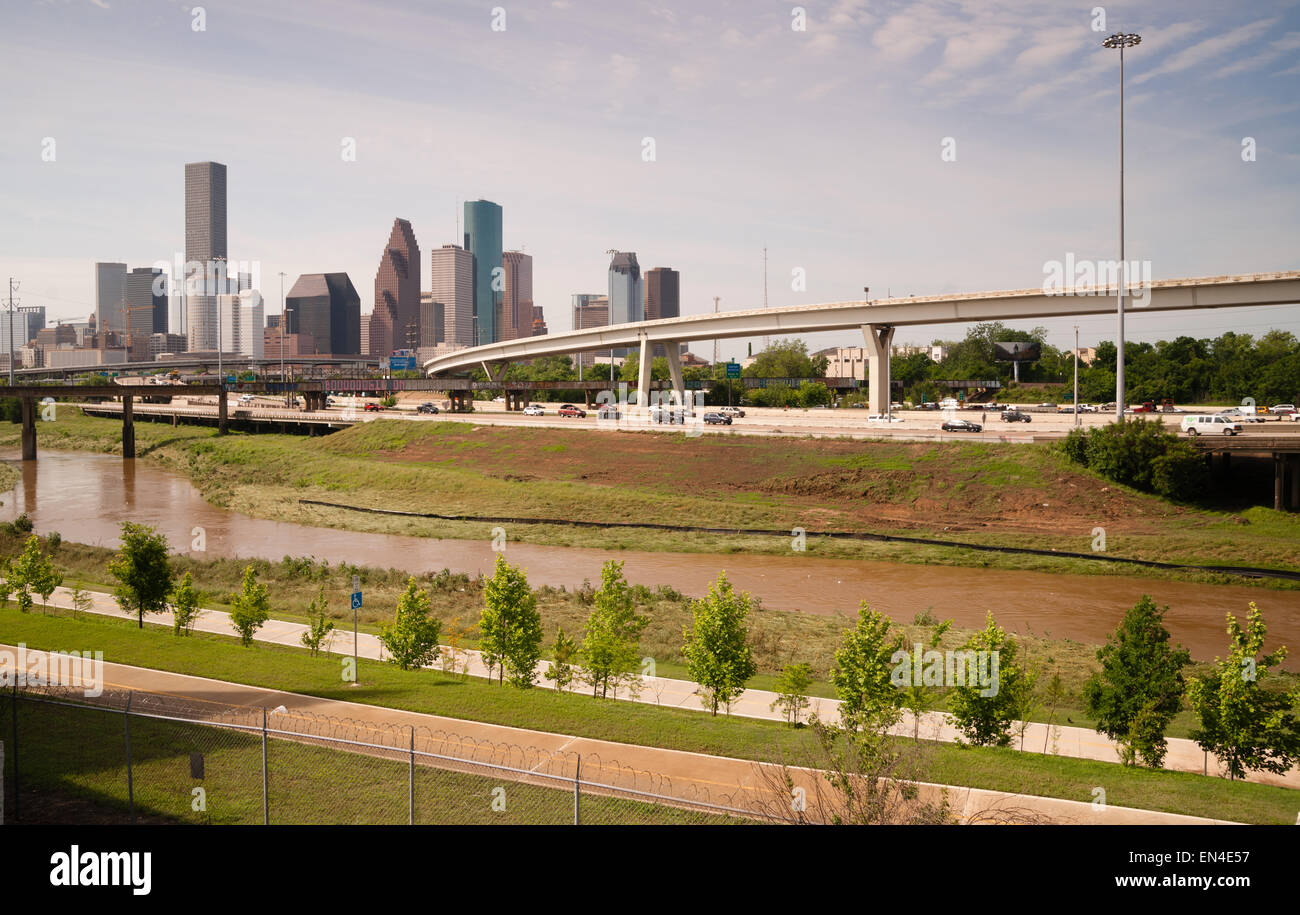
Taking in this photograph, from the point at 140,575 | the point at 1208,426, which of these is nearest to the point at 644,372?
the point at 1208,426

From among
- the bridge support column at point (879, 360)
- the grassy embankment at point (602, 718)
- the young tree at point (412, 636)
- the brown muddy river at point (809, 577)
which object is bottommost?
the brown muddy river at point (809, 577)

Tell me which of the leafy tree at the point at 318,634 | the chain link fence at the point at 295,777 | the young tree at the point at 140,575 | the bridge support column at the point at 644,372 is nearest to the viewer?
the chain link fence at the point at 295,777

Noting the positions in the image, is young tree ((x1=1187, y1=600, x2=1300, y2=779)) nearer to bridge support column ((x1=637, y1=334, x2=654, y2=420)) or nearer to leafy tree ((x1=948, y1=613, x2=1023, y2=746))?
leafy tree ((x1=948, y1=613, x2=1023, y2=746))

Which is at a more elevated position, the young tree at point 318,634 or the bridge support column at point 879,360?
the bridge support column at point 879,360

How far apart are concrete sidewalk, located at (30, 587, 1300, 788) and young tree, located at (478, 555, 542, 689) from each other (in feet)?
3.33

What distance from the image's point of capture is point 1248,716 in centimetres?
1451

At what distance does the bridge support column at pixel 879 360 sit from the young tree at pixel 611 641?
173ft

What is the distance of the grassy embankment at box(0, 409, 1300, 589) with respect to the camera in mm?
40156

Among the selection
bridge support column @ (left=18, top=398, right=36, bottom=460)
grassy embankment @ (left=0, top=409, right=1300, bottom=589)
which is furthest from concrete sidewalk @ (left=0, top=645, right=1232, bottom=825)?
bridge support column @ (left=18, top=398, right=36, bottom=460)

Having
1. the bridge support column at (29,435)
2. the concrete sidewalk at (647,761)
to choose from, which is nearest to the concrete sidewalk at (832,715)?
the concrete sidewalk at (647,761)

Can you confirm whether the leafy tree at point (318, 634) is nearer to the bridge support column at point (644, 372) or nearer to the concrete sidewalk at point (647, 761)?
the concrete sidewalk at point (647, 761)

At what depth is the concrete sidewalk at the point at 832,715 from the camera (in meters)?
16.0

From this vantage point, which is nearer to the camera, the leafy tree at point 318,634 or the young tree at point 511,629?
the young tree at point 511,629
